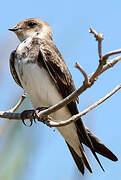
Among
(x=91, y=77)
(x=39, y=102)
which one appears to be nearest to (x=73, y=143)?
(x=39, y=102)

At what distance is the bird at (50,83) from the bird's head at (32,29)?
183mm

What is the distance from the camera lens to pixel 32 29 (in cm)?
397

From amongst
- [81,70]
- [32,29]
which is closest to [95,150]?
[81,70]

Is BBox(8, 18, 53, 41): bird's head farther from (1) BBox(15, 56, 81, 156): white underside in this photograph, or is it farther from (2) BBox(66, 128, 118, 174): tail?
(2) BBox(66, 128, 118, 174): tail

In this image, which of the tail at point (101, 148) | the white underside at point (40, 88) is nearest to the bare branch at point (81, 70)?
the tail at point (101, 148)

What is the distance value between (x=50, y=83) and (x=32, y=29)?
2.34 feet

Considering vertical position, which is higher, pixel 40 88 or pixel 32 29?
pixel 32 29

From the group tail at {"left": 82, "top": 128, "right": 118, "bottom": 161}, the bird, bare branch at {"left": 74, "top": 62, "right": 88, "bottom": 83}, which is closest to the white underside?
the bird

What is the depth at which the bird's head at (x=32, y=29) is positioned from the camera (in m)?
3.90

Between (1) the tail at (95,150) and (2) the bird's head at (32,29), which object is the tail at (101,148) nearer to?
(1) the tail at (95,150)

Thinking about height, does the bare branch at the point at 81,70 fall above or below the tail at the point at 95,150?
above

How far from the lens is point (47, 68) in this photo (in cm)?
339

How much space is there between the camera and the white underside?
11.0 feet

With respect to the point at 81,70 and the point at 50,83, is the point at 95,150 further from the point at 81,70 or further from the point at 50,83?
the point at 81,70
